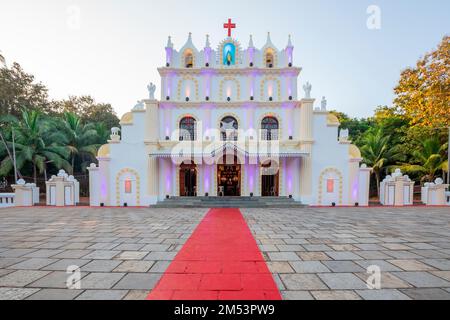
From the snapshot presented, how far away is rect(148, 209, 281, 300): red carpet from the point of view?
342 centimetres

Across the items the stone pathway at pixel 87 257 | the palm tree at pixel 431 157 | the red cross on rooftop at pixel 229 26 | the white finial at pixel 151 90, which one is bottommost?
the stone pathway at pixel 87 257

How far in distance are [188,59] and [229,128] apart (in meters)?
6.38

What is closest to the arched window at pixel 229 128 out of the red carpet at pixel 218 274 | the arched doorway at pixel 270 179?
the arched doorway at pixel 270 179

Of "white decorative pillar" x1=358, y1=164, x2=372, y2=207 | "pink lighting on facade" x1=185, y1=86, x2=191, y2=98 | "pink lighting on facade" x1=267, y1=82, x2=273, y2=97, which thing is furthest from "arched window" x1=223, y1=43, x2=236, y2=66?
"white decorative pillar" x1=358, y1=164, x2=372, y2=207

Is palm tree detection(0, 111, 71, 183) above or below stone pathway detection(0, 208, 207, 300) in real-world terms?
above

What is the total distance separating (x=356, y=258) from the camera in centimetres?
499

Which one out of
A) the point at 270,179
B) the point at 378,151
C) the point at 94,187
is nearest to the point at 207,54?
the point at 270,179

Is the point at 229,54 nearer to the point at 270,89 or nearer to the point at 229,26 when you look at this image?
the point at 229,26

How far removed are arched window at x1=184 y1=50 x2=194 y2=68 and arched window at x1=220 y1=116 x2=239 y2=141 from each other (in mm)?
5070

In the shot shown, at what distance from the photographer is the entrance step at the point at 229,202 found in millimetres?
14297

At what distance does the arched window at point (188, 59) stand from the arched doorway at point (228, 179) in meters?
7.66

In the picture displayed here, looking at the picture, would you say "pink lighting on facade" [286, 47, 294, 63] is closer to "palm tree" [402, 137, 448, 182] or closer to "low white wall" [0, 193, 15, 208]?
"palm tree" [402, 137, 448, 182]

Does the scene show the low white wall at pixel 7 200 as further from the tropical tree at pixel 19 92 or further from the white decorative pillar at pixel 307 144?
the white decorative pillar at pixel 307 144

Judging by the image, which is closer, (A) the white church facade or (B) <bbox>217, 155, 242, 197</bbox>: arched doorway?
(A) the white church facade
